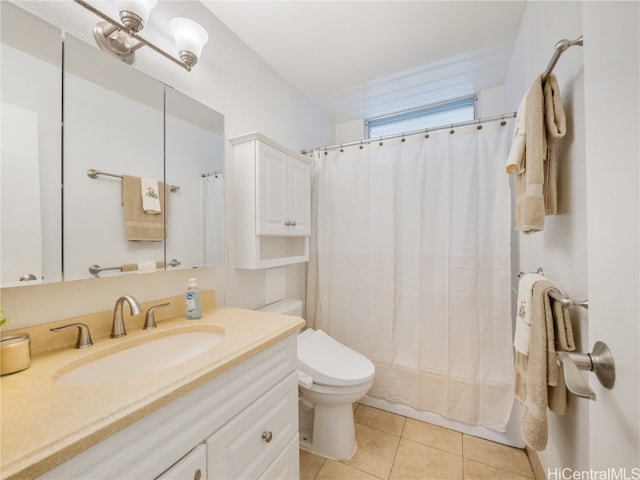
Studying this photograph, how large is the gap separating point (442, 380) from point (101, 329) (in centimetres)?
183

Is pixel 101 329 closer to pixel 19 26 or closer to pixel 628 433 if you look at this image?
pixel 19 26

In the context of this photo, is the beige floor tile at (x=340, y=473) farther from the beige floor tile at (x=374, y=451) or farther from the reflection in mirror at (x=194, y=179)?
the reflection in mirror at (x=194, y=179)

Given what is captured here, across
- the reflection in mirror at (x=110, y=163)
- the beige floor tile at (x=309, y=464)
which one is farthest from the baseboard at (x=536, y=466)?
the reflection in mirror at (x=110, y=163)

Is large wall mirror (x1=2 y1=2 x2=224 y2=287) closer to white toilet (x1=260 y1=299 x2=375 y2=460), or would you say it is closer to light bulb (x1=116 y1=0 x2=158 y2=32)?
light bulb (x1=116 y1=0 x2=158 y2=32)

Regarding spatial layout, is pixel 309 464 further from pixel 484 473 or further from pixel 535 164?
pixel 535 164

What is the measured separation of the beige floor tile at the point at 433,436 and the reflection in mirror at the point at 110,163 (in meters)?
1.75

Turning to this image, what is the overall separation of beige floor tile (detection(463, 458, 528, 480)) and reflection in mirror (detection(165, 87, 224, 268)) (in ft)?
5.52

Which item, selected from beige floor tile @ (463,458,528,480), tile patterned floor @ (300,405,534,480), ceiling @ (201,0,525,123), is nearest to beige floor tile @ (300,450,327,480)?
tile patterned floor @ (300,405,534,480)

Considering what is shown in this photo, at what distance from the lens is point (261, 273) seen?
172 cm

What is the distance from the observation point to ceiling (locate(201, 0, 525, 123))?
1398mm

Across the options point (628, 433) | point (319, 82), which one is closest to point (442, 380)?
point (628, 433)

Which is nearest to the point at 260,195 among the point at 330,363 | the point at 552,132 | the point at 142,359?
the point at 142,359

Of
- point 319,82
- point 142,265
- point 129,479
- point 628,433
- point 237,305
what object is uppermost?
point 319,82

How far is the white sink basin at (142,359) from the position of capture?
800mm
